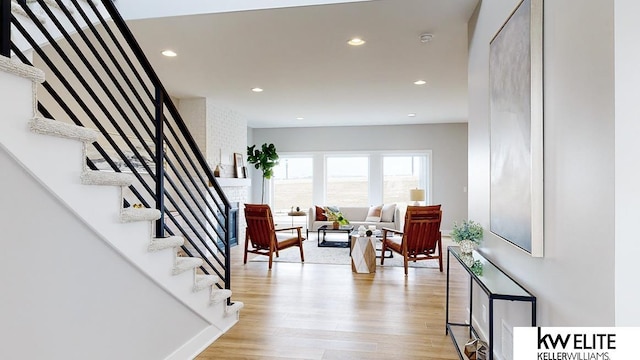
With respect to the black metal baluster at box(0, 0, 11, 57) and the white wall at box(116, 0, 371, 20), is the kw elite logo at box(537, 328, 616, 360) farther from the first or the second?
the white wall at box(116, 0, 371, 20)

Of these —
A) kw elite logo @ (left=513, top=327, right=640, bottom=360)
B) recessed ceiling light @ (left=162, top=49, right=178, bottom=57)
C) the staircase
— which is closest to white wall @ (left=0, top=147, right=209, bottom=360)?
the staircase

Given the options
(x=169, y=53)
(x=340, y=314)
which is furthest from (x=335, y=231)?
(x=169, y=53)

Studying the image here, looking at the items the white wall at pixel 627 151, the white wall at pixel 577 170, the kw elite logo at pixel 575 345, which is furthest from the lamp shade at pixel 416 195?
the white wall at pixel 627 151

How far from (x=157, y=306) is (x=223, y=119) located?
523cm

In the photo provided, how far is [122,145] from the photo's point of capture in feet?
16.8

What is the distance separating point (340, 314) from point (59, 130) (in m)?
2.76

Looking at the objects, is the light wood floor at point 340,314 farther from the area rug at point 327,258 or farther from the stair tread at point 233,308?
the area rug at point 327,258

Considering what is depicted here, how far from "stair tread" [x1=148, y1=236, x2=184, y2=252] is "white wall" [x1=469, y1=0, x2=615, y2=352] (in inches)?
79.6

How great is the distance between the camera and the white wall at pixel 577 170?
1231 millimetres

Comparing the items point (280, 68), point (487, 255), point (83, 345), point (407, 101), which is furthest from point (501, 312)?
point (407, 101)

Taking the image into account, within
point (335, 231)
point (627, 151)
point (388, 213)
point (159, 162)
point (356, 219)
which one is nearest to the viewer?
point (627, 151)

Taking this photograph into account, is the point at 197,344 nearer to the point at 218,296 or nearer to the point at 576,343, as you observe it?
the point at 218,296

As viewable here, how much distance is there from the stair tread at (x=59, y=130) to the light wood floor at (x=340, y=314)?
1.77 metres

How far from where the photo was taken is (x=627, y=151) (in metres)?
1.18
